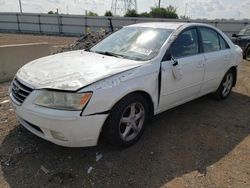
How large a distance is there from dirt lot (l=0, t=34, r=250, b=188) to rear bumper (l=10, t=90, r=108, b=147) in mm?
356

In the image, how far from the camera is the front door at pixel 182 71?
12.3 ft

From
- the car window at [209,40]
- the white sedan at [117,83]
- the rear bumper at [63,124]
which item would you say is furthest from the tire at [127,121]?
the car window at [209,40]

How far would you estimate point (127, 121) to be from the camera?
3.39 metres

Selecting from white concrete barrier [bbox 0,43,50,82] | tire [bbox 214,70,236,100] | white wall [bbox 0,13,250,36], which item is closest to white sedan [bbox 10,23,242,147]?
tire [bbox 214,70,236,100]

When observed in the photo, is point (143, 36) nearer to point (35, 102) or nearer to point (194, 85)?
point (194, 85)

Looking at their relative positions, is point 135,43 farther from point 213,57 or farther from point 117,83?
point 213,57

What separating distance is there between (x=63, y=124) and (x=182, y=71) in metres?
2.05

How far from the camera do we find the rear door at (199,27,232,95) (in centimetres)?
461

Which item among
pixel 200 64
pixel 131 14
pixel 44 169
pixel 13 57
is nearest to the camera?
pixel 44 169

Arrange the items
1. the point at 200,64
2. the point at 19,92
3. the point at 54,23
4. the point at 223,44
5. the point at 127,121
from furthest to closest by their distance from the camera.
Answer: the point at 54,23 → the point at 223,44 → the point at 200,64 → the point at 127,121 → the point at 19,92

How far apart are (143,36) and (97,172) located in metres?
2.22

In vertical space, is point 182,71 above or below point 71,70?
below

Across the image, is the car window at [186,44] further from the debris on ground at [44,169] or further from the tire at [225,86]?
the debris on ground at [44,169]

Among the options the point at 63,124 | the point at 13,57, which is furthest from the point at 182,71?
the point at 13,57
